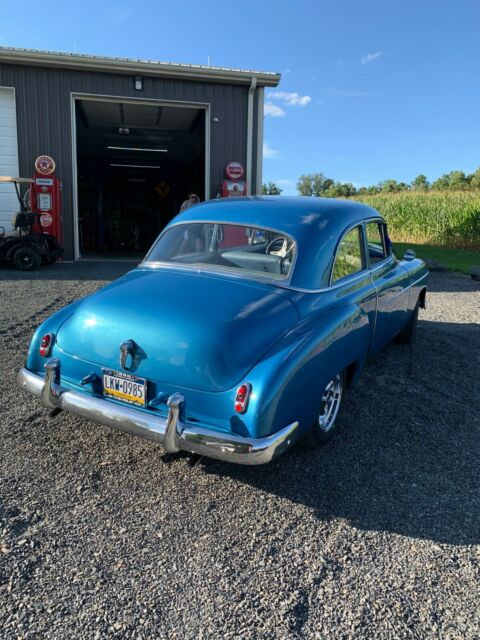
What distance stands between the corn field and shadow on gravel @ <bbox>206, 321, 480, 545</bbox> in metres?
17.2

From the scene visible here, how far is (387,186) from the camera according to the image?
64.2 meters

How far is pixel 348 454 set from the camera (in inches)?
135

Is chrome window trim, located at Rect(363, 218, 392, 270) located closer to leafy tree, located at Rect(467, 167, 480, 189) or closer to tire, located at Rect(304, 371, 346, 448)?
tire, located at Rect(304, 371, 346, 448)

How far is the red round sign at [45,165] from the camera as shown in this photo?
12812 mm

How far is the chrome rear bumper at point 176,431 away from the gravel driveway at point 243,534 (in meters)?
0.37

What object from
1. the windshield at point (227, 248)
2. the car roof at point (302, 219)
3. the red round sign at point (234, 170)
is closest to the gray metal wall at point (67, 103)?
the red round sign at point (234, 170)

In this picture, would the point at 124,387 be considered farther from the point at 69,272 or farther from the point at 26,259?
the point at 26,259

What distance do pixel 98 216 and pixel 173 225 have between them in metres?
18.4

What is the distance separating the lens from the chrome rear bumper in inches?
103

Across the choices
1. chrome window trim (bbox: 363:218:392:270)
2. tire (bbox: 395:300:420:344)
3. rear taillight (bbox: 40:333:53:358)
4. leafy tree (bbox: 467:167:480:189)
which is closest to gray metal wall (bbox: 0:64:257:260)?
tire (bbox: 395:300:420:344)

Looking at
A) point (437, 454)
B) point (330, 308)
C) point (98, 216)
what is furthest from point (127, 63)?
point (437, 454)

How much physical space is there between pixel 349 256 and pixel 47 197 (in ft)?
34.8

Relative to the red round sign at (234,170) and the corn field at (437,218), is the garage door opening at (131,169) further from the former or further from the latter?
the corn field at (437,218)

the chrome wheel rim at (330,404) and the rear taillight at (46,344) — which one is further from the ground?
the rear taillight at (46,344)
